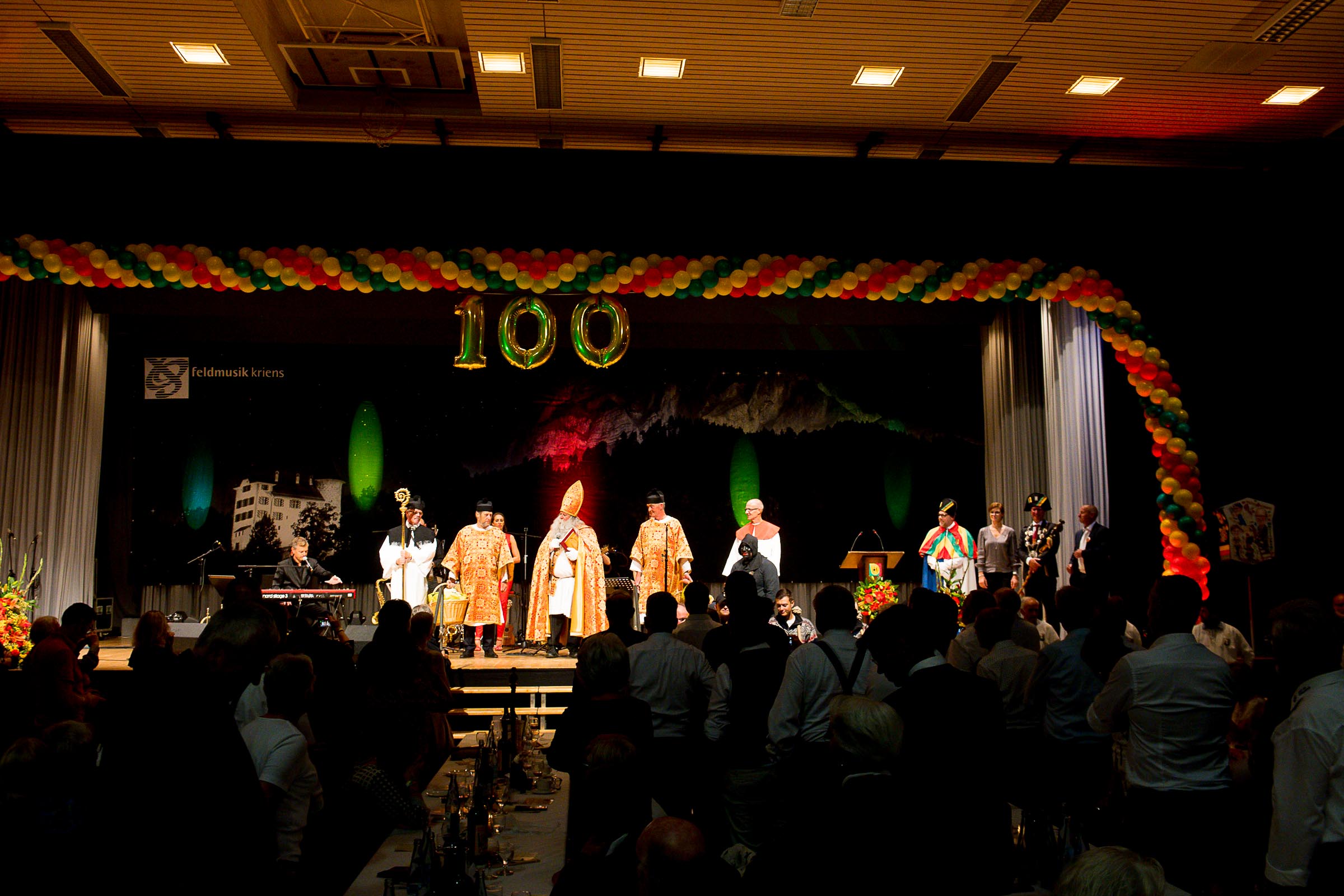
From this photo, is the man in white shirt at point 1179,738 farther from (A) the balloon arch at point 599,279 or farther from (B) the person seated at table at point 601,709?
(A) the balloon arch at point 599,279

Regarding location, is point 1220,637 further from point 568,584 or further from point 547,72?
point 568,584

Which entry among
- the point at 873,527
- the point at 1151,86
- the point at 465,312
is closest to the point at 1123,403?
the point at 1151,86

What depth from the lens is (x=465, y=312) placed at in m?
8.57

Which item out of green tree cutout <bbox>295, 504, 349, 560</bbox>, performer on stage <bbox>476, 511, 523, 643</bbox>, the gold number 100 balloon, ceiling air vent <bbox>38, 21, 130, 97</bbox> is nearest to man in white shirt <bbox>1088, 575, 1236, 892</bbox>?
the gold number 100 balloon

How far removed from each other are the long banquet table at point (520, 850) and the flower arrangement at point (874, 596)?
24.6ft

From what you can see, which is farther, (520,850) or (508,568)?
(508,568)

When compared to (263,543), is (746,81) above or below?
above

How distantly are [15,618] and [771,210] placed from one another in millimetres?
7435

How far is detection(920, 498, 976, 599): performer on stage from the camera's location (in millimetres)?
11750

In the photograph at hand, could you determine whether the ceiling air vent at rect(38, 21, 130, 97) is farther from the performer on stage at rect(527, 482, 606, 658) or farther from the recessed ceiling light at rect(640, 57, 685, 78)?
the performer on stage at rect(527, 482, 606, 658)

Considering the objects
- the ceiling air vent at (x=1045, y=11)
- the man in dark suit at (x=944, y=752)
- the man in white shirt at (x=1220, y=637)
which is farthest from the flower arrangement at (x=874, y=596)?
the man in dark suit at (x=944, y=752)

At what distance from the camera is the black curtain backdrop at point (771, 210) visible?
26.9 feet

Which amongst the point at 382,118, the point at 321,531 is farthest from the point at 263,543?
the point at 382,118

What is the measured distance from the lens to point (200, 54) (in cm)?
726
